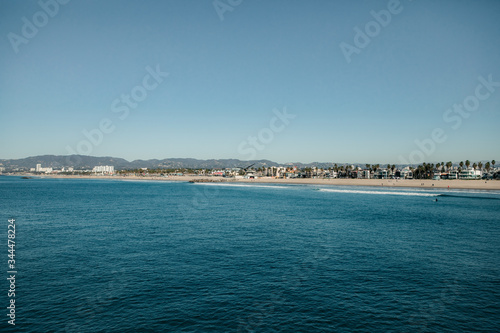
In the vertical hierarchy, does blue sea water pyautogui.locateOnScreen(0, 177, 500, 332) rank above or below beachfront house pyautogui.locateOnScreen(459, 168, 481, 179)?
below

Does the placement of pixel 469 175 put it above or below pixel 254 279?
above

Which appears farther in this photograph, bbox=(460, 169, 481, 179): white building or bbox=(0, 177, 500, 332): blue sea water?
bbox=(460, 169, 481, 179): white building

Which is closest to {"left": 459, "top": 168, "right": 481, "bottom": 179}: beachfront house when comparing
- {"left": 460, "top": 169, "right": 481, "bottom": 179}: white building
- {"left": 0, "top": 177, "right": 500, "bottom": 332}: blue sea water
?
{"left": 460, "top": 169, "right": 481, "bottom": 179}: white building

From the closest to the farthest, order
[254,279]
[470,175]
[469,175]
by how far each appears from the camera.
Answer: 1. [254,279]
2. [470,175]
3. [469,175]

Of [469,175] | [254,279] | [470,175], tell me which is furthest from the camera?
[469,175]

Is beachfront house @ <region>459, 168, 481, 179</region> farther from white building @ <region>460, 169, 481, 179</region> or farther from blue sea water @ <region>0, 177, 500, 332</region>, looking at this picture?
blue sea water @ <region>0, 177, 500, 332</region>

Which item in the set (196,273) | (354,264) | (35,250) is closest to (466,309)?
(354,264)

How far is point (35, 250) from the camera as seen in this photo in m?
29.9

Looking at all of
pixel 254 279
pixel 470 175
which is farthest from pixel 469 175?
pixel 254 279

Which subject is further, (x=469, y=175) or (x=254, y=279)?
(x=469, y=175)

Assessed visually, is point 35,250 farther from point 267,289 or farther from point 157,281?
point 267,289

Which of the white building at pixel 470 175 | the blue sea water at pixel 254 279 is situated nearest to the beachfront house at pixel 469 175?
the white building at pixel 470 175

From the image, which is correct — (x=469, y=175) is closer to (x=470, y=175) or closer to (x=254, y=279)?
(x=470, y=175)

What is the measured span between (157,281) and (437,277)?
67.9 ft
